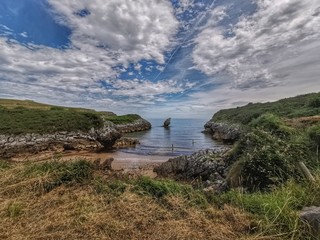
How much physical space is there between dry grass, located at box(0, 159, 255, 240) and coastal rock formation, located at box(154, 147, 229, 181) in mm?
6176

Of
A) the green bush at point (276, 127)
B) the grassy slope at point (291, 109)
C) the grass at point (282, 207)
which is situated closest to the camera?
the grass at point (282, 207)

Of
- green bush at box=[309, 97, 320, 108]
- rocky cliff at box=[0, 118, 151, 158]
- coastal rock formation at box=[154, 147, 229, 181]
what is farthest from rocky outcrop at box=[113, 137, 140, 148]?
green bush at box=[309, 97, 320, 108]

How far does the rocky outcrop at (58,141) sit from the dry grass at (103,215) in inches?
725

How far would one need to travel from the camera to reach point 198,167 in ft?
37.9

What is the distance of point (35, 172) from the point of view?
206 inches

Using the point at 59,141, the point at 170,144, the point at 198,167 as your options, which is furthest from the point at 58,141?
the point at 198,167

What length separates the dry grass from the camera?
3.23 metres

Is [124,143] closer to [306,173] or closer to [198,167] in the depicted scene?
[198,167]

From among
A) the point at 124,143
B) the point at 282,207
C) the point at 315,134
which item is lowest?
the point at 124,143

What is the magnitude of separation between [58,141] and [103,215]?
2218cm

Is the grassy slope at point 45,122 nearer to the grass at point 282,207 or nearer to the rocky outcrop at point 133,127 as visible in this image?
the rocky outcrop at point 133,127

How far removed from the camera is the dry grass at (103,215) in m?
3.23

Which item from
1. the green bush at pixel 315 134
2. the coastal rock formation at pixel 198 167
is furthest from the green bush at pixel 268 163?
the coastal rock formation at pixel 198 167

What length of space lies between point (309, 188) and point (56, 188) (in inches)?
195
